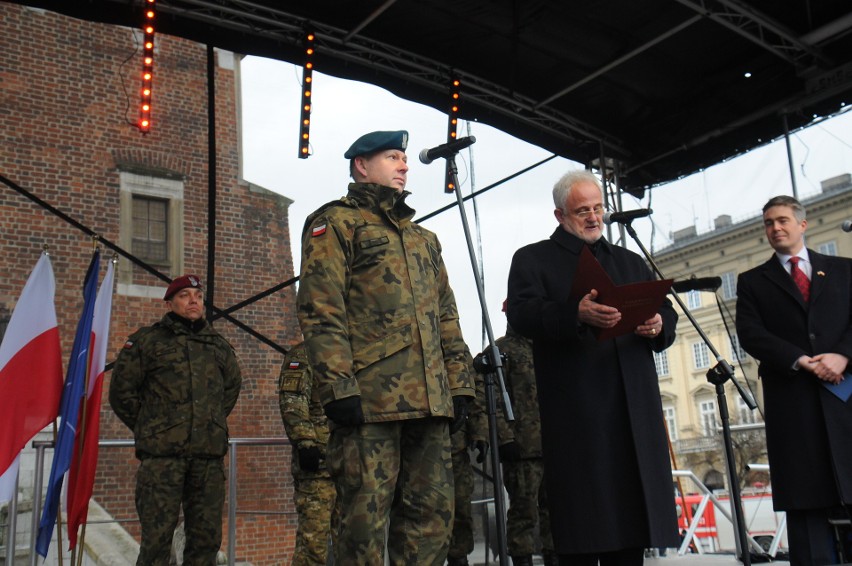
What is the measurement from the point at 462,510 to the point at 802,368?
2826mm

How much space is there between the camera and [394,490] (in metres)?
3.17

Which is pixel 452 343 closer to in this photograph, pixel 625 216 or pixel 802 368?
pixel 625 216

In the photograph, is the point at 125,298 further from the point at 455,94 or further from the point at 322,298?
the point at 322,298

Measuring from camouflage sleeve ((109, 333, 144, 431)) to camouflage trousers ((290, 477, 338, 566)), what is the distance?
115cm

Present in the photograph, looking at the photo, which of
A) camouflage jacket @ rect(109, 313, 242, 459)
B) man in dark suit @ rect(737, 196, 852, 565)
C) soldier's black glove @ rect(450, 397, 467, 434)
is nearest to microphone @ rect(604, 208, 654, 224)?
man in dark suit @ rect(737, 196, 852, 565)

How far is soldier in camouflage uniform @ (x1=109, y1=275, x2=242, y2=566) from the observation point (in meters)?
5.14

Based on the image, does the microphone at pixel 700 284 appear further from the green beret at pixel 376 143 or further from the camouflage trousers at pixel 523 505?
the green beret at pixel 376 143

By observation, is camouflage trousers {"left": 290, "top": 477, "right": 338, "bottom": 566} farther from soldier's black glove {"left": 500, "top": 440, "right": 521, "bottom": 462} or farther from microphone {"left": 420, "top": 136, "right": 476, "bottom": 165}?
microphone {"left": 420, "top": 136, "right": 476, "bottom": 165}

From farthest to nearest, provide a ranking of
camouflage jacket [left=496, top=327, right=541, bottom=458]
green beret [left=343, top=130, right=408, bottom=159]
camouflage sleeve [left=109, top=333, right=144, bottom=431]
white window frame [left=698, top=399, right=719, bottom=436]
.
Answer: white window frame [left=698, top=399, right=719, bottom=436] → camouflage jacket [left=496, top=327, right=541, bottom=458] → camouflage sleeve [left=109, top=333, right=144, bottom=431] → green beret [left=343, top=130, right=408, bottom=159]

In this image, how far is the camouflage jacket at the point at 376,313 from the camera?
10.2 ft

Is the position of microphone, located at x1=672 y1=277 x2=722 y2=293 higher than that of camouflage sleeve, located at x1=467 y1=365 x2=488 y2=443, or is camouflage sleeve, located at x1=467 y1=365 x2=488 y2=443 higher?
microphone, located at x1=672 y1=277 x2=722 y2=293

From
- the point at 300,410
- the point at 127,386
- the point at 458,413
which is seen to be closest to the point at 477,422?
the point at 300,410

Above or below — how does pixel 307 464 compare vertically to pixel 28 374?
below

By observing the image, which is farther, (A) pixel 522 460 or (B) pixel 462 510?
(B) pixel 462 510
